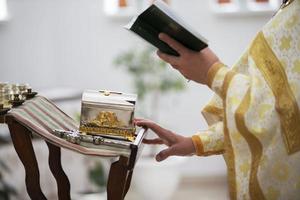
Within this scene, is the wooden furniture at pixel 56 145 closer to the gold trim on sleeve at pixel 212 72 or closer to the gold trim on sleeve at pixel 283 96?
the gold trim on sleeve at pixel 212 72

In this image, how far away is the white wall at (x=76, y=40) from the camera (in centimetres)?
302

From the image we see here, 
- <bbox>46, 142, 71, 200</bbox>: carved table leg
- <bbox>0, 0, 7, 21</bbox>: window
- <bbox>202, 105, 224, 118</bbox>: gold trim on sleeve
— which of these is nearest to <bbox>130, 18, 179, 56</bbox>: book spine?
<bbox>202, 105, 224, 118</bbox>: gold trim on sleeve

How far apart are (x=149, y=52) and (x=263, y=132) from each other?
1976 millimetres

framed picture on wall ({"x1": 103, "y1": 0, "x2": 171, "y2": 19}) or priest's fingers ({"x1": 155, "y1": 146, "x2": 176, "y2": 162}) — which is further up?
framed picture on wall ({"x1": 103, "y1": 0, "x2": 171, "y2": 19})

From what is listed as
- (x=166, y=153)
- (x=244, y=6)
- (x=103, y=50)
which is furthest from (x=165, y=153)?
(x=244, y=6)

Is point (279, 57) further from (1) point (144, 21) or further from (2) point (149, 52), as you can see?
(2) point (149, 52)

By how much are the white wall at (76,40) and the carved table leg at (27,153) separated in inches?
84.9

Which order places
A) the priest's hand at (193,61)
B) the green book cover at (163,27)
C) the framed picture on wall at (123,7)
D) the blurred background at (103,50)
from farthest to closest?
the framed picture on wall at (123,7), the blurred background at (103,50), the priest's hand at (193,61), the green book cover at (163,27)

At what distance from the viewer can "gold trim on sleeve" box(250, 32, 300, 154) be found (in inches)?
37.0

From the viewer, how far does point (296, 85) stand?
94cm

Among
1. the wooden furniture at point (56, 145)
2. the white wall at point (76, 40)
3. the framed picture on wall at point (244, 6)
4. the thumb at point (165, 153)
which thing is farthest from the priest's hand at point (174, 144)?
the framed picture on wall at point (244, 6)

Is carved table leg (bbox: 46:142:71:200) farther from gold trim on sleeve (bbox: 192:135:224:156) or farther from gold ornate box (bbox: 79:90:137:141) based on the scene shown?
gold trim on sleeve (bbox: 192:135:224:156)

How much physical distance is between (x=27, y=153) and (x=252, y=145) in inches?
18.4

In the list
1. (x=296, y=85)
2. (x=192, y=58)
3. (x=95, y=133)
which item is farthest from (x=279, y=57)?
(x=95, y=133)
